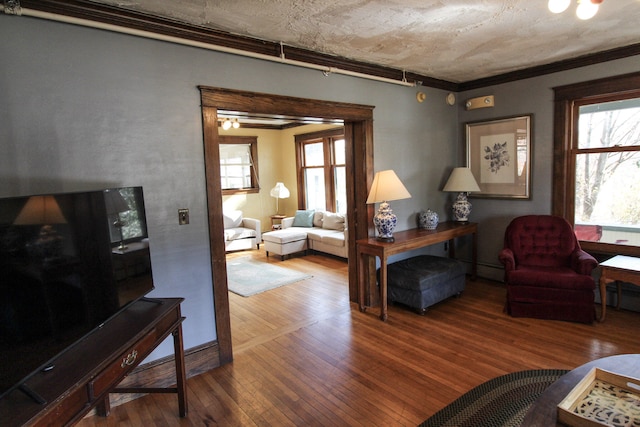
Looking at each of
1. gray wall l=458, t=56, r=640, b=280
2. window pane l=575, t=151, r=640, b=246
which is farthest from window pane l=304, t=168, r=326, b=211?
window pane l=575, t=151, r=640, b=246

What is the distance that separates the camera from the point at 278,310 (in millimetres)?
3879

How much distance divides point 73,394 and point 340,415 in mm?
1429

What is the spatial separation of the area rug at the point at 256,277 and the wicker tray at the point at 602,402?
3502 mm

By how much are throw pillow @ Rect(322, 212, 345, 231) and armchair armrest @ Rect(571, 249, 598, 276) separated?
11.6ft

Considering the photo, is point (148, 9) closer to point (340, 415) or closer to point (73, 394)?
point (73, 394)

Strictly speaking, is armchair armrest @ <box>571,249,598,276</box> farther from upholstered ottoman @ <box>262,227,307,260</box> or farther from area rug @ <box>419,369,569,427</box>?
upholstered ottoman @ <box>262,227,307,260</box>

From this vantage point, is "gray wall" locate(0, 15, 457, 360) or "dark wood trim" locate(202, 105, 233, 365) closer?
"gray wall" locate(0, 15, 457, 360)

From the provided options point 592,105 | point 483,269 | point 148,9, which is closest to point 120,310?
point 148,9

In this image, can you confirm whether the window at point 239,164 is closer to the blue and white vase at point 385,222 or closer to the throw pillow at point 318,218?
the throw pillow at point 318,218

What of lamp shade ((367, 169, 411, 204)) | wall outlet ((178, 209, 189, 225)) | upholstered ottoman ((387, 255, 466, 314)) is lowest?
upholstered ottoman ((387, 255, 466, 314))

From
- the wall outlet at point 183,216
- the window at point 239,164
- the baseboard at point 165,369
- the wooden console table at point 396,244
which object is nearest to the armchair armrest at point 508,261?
the wooden console table at point 396,244

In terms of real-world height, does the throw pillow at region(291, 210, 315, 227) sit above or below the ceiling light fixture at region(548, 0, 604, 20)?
below

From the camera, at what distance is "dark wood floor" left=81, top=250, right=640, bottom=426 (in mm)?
2193

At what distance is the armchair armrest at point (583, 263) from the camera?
3.18m
